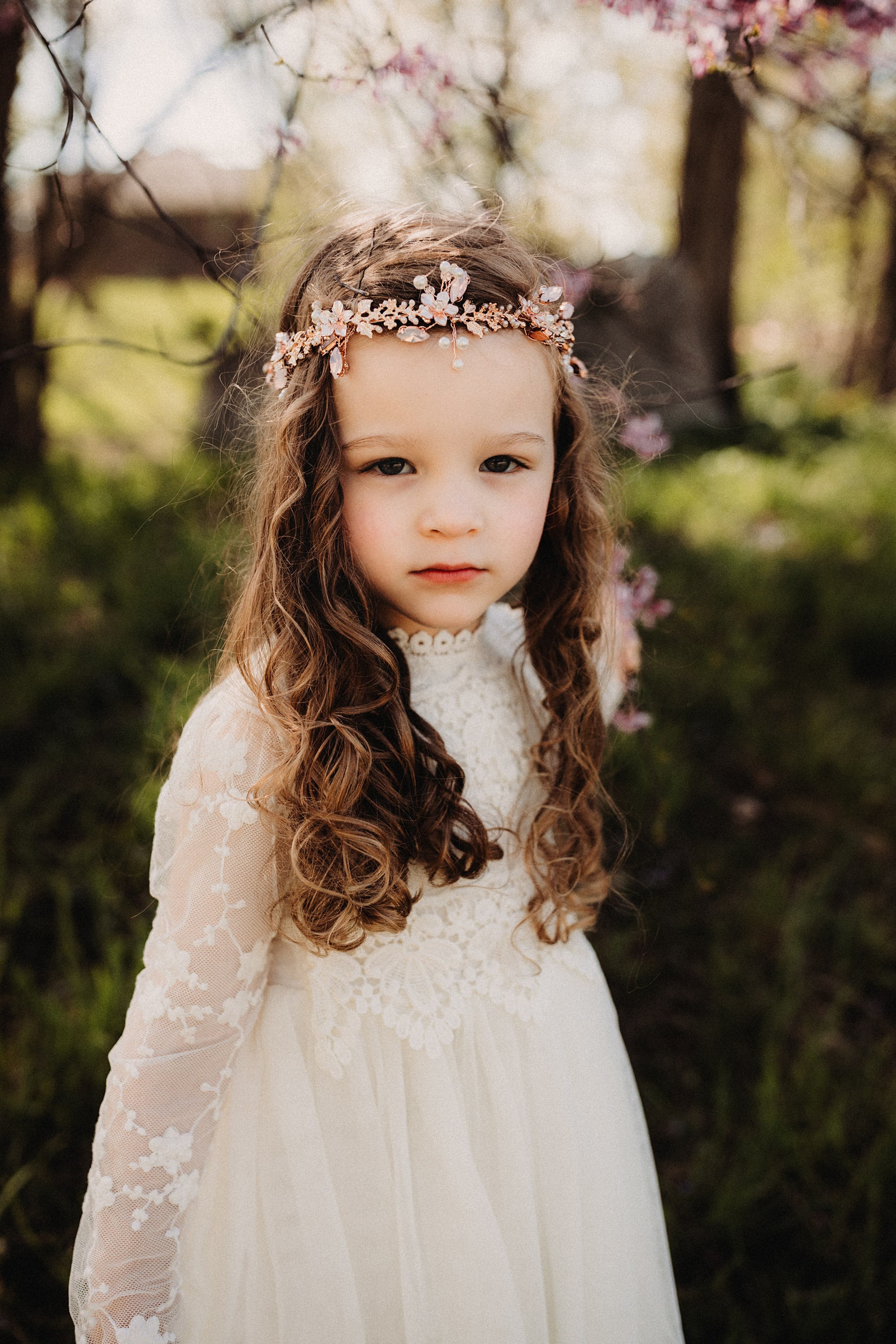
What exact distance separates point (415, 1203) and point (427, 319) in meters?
1.07

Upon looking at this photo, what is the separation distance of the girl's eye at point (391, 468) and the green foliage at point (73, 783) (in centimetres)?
61

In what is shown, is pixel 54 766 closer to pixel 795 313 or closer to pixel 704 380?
pixel 704 380

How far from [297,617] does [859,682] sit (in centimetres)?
330

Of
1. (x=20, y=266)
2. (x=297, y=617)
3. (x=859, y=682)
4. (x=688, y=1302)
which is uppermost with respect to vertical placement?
(x=20, y=266)

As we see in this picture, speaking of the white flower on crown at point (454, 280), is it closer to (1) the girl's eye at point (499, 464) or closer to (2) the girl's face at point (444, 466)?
(2) the girl's face at point (444, 466)

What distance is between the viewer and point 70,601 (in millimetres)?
3475

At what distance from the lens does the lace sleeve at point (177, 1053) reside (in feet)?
3.60

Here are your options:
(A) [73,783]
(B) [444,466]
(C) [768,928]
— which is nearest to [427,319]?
(B) [444,466]

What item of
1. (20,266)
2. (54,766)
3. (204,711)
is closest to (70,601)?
(54,766)

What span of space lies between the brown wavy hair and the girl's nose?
0.41 feet

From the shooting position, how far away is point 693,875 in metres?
2.83

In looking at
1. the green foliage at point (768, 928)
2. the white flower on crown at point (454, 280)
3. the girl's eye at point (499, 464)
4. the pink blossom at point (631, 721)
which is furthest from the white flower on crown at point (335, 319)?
the green foliage at point (768, 928)

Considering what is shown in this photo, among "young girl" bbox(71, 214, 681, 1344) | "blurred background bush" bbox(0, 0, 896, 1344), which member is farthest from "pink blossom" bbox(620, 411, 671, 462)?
"young girl" bbox(71, 214, 681, 1344)

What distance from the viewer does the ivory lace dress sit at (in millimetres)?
1118
